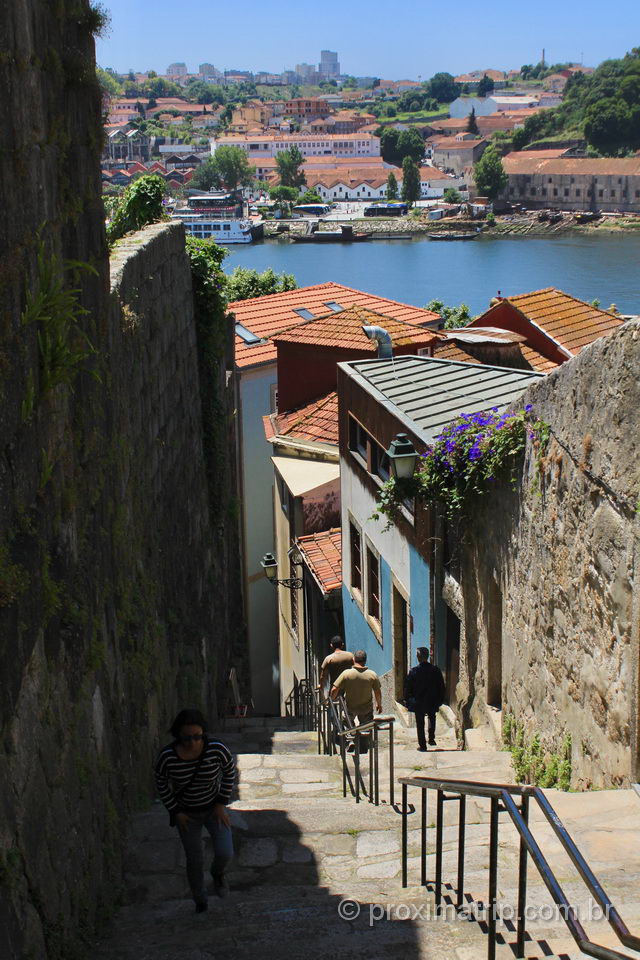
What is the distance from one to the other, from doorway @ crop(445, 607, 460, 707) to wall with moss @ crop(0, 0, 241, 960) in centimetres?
320

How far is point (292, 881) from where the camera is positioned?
5.63 meters

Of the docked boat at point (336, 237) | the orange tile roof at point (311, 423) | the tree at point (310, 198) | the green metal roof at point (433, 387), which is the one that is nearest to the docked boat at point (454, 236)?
the docked boat at point (336, 237)

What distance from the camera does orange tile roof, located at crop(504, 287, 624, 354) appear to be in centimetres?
1991

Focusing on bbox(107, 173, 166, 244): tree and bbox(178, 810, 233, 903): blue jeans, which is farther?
bbox(107, 173, 166, 244): tree

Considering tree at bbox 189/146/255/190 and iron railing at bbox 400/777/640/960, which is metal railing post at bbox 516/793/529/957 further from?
tree at bbox 189/146/255/190

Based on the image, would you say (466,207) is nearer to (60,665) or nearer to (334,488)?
(334,488)

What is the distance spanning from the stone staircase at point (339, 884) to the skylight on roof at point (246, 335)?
1542cm

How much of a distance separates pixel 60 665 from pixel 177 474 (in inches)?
227

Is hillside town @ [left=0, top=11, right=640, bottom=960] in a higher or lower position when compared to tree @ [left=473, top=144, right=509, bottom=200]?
lower

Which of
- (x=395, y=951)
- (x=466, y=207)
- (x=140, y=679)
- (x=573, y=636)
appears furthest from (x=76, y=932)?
(x=466, y=207)

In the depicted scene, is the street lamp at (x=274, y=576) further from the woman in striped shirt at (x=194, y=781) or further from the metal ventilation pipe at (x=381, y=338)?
the woman in striped shirt at (x=194, y=781)

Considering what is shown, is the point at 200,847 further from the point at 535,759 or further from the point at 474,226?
the point at 474,226

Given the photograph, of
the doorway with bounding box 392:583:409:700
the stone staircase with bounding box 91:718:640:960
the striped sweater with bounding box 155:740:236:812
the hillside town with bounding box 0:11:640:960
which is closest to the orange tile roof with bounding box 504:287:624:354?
the hillside town with bounding box 0:11:640:960

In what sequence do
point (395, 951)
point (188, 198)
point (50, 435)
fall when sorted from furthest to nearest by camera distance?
1. point (188, 198)
2. point (50, 435)
3. point (395, 951)
